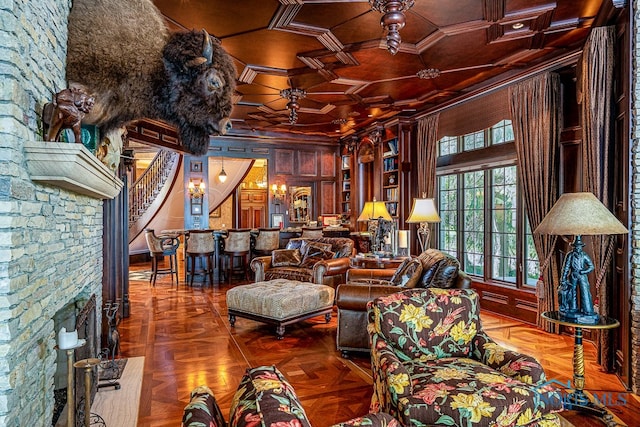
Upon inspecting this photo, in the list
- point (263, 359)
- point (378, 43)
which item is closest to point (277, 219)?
point (378, 43)

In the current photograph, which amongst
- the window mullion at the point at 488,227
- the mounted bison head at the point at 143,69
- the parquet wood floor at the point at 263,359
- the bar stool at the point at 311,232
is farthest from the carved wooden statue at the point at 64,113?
the bar stool at the point at 311,232

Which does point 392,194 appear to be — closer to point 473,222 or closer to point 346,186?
point 473,222

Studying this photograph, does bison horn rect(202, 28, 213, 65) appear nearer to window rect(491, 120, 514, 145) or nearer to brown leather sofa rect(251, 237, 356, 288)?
brown leather sofa rect(251, 237, 356, 288)

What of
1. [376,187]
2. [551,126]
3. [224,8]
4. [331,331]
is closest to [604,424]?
[331,331]

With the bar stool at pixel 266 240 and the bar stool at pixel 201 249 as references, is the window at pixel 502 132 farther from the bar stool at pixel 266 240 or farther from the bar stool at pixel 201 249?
the bar stool at pixel 201 249

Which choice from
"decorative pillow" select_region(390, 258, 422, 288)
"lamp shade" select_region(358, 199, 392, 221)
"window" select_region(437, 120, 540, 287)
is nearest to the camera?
"decorative pillow" select_region(390, 258, 422, 288)

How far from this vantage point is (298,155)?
32.9 feet

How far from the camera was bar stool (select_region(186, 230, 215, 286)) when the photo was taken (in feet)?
24.7

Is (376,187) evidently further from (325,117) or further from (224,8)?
(224,8)

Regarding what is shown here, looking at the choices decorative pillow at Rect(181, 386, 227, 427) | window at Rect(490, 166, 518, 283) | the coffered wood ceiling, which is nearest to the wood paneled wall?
the coffered wood ceiling

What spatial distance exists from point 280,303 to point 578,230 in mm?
2809

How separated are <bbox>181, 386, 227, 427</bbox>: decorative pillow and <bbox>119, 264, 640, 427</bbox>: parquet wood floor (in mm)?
1594

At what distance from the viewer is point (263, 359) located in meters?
3.73

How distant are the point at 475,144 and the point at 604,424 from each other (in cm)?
432
